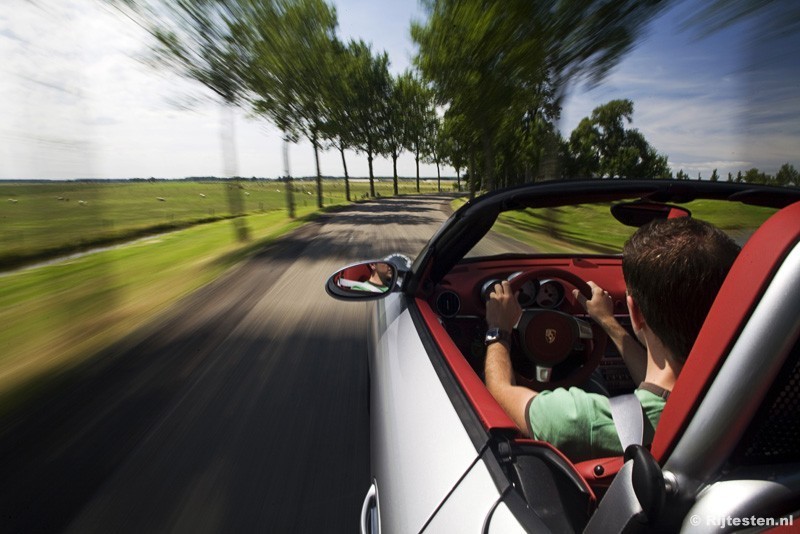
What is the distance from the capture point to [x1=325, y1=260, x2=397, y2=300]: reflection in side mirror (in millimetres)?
2160

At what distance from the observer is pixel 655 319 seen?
971 mm

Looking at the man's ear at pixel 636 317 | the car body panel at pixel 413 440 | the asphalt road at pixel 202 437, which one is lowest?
the asphalt road at pixel 202 437

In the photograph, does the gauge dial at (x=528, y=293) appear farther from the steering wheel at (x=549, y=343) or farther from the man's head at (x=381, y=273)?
the man's head at (x=381, y=273)

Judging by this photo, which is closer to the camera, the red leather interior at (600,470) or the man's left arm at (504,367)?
the red leather interior at (600,470)

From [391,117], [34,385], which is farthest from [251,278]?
[391,117]

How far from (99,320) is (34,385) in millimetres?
1919

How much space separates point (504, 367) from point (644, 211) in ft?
3.99

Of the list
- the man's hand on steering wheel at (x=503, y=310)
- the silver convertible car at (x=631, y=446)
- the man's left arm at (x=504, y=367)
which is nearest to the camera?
the silver convertible car at (x=631, y=446)

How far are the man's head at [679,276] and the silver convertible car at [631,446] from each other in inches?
4.9

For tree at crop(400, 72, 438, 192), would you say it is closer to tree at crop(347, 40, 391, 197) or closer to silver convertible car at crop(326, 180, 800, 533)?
tree at crop(347, 40, 391, 197)

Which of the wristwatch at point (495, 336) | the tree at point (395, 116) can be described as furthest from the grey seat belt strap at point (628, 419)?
the tree at point (395, 116)

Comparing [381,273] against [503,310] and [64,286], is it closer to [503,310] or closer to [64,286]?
[503,310]

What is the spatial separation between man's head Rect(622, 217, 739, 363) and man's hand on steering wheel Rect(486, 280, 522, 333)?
2.38 feet

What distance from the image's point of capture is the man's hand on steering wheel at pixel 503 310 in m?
1.71
